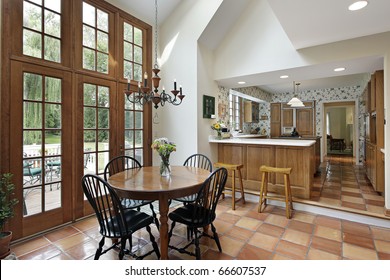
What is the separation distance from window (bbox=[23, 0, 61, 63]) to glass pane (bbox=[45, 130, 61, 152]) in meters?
0.94

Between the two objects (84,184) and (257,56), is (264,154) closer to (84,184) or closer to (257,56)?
(257,56)

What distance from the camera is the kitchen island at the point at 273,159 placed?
3.36 m

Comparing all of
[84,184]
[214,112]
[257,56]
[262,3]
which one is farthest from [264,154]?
[84,184]

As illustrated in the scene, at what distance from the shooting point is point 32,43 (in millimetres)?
2500

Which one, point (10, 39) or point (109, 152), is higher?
point (10, 39)

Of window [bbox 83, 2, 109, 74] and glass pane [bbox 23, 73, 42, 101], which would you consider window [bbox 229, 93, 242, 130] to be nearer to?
window [bbox 83, 2, 109, 74]

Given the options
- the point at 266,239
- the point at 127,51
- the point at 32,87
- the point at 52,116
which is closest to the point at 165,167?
the point at 266,239

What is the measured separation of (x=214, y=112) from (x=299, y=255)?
111 inches

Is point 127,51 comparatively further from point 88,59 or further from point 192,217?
point 192,217

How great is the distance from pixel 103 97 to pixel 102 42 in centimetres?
86

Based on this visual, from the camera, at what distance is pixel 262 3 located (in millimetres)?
3613

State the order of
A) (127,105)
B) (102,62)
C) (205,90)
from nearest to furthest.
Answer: (102,62)
(127,105)
(205,90)

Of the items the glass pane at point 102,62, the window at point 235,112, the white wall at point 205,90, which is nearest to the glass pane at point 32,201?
the glass pane at point 102,62

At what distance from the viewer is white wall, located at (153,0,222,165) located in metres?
3.71
